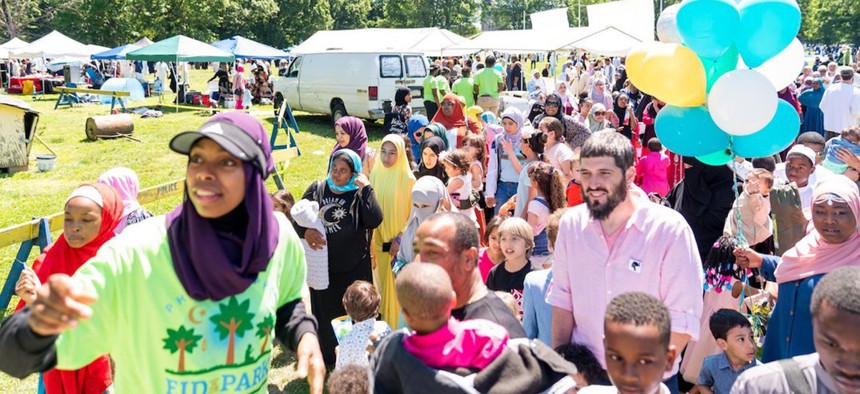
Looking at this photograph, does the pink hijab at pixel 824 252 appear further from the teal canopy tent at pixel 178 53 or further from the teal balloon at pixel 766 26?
the teal canopy tent at pixel 178 53

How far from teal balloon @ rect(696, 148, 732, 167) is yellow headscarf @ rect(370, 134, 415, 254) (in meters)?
2.28

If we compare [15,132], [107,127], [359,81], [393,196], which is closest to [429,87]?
[359,81]

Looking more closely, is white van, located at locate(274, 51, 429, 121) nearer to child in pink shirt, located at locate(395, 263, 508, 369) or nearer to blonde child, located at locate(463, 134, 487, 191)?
blonde child, located at locate(463, 134, 487, 191)

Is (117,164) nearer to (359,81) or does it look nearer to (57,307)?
(359,81)

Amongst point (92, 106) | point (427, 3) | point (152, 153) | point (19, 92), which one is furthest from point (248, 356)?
point (427, 3)

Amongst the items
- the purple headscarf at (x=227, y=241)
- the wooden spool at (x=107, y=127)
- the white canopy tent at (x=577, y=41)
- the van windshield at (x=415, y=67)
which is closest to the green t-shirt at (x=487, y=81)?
the white canopy tent at (x=577, y=41)

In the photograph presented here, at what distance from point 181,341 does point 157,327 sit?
85 mm

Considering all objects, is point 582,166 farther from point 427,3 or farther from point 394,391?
point 427,3

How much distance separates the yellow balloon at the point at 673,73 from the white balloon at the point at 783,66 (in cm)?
77

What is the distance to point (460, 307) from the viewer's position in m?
2.47

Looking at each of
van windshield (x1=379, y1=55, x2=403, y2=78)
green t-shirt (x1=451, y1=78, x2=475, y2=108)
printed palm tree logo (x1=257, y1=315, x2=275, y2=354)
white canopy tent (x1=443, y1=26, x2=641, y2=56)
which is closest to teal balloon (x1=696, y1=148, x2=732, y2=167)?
printed palm tree logo (x1=257, y1=315, x2=275, y2=354)

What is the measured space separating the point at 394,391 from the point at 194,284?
708 mm

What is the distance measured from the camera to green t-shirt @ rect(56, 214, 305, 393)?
202cm

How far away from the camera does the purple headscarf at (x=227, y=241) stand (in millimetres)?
2070
